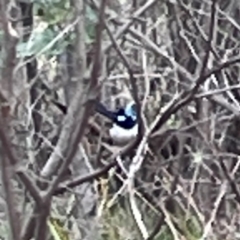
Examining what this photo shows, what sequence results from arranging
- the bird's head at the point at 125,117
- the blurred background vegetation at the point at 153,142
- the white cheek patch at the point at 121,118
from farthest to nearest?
the white cheek patch at the point at 121,118
the bird's head at the point at 125,117
the blurred background vegetation at the point at 153,142

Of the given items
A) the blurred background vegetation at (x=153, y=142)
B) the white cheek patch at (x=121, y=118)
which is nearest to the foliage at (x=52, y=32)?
the blurred background vegetation at (x=153, y=142)

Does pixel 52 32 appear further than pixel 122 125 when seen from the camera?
No

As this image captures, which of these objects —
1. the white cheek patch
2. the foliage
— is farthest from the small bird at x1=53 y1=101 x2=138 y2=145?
the foliage

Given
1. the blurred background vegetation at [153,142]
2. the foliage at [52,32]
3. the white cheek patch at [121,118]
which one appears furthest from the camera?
the white cheek patch at [121,118]

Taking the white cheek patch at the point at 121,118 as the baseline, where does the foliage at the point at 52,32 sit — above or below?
above

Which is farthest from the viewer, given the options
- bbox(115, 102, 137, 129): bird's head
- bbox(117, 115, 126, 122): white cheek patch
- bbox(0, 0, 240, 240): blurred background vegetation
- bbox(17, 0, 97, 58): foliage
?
bbox(117, 115, 126, 122): white cheek patch

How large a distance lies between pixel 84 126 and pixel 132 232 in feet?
9.29

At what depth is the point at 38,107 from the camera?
4.74 m

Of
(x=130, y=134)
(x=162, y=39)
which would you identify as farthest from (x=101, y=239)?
(x=162, y=39)

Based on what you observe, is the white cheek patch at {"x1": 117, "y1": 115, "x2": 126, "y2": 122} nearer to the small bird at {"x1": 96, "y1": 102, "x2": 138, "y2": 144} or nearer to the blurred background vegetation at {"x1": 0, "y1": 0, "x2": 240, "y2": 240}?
the small bird at {"x1": 96, "y1": 102, "x2": 138, "y2": 144}

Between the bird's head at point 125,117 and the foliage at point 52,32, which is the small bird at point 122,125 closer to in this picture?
the bird's head at point 125,117

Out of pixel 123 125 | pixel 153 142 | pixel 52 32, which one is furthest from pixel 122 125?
pixel 52 32

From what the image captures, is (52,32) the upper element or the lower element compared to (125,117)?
upper

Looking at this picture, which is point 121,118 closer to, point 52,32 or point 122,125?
point 122,125
